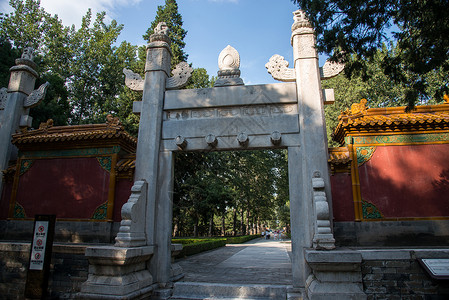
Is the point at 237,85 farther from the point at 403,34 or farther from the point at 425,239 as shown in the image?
the point at 425,239

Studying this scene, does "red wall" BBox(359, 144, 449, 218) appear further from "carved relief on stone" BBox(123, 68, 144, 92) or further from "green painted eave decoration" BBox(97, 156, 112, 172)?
"green painted eave decoration" BBox(97, 156, 112, 172)

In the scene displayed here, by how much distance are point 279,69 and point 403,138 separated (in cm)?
386

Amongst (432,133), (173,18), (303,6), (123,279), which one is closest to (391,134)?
(432,133)

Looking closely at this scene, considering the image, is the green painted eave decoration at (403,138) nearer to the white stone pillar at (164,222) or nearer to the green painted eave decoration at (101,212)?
the white stone pillar at (164,222)

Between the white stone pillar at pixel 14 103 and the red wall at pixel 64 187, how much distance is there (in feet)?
4.70

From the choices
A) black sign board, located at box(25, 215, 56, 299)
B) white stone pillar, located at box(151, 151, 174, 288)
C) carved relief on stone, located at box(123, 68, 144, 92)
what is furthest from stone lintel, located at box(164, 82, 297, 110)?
black sign board, located at box(25, 215, 56, 299)

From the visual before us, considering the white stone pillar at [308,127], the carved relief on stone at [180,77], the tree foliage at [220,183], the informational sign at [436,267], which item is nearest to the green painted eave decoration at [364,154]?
the white stone pillar at [308,127]

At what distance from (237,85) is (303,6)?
6.91ft

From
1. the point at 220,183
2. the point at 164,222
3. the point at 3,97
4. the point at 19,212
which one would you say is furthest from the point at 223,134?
the point at 220,183

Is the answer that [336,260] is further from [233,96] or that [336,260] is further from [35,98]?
[35,98]

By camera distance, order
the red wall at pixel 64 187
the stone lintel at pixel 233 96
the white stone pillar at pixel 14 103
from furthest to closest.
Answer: the white stone pillar at pixel 14 103, the red wall at pixel 64 187, the stone lintel at pixel 233 96

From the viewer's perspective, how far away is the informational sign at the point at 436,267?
4055 millimetres

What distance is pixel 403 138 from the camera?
734 cm

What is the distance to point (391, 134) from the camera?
24.2 feet
